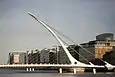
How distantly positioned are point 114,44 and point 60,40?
21.4 meters

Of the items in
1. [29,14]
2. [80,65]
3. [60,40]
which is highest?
[29,14]

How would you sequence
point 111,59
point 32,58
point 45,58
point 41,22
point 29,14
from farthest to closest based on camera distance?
point 32,58, point 45,58, point 111,59, point 41,22, point 29,14

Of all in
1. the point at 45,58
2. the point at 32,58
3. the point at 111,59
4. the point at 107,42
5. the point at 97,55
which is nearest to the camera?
the point at 111,59

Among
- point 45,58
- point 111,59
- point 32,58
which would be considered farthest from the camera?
point 32,58

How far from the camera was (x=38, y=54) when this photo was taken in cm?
5147

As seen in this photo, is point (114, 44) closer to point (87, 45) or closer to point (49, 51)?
point (87, 45)

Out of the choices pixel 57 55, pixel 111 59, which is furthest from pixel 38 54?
pixel 111 59

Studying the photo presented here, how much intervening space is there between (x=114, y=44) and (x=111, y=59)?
633 centimetres

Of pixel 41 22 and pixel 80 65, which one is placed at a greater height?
pixel 41 22

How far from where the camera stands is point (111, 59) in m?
37.6

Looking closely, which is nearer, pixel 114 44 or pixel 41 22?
pixel 41 22

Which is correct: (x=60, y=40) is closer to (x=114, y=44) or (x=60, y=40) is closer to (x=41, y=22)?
(x=41, y=22)

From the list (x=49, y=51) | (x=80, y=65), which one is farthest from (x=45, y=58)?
(x=80, y=65)

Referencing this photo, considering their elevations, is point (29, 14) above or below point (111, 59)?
above
